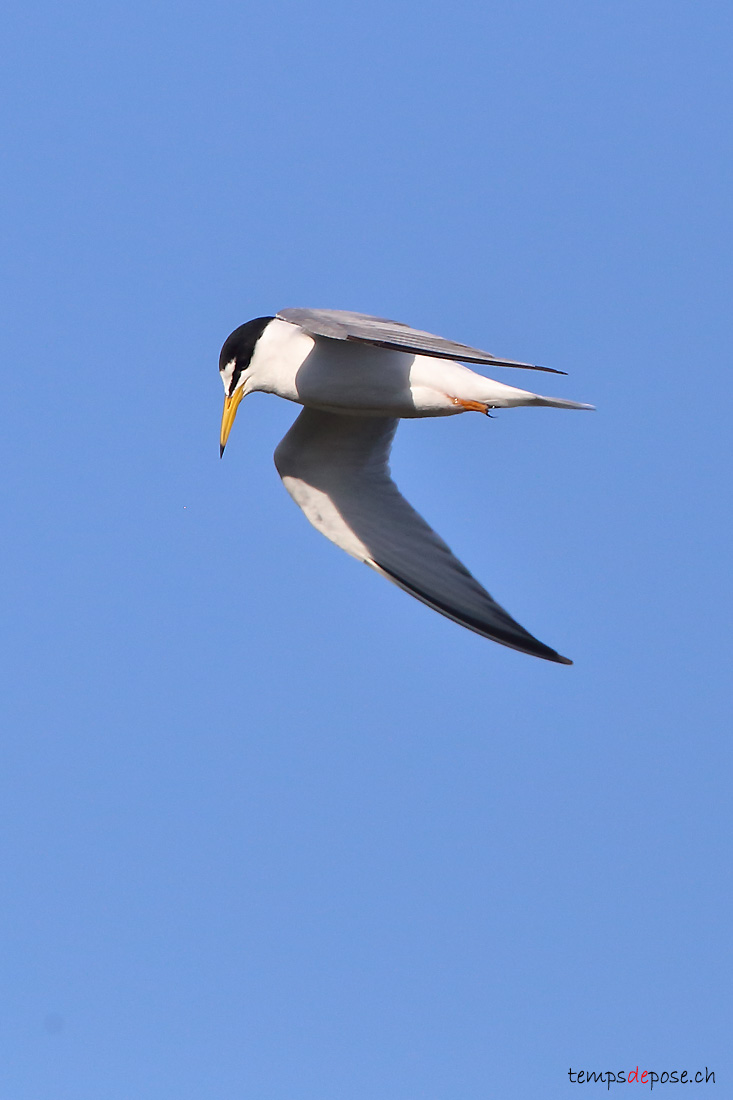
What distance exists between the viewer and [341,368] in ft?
28.8

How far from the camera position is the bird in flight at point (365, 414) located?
8.52 meters

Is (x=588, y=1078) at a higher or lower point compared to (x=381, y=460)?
lower

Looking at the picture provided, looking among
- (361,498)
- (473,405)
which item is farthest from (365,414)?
(361,498)

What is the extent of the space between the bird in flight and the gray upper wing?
17 mm

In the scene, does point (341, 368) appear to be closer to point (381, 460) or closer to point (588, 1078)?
point (381, 460)

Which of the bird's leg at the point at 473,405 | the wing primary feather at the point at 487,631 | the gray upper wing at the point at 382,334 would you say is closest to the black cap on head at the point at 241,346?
the gray upper wing at the point at 382,334

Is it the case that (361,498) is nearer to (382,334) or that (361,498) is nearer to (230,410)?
(230,410)

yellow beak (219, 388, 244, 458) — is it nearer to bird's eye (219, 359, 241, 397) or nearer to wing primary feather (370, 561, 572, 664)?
bird's eye (219, 359, 241, 397)

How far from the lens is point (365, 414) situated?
9047 millimetres

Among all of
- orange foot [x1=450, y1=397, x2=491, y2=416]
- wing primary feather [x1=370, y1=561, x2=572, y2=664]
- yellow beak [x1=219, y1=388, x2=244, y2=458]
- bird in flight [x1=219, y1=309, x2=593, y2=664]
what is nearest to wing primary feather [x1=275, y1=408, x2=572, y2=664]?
bird in flight [x1=219, y1=309, x2=593, y2=664]

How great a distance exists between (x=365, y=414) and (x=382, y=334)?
1547 mm

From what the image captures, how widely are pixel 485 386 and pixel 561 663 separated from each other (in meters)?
1.81

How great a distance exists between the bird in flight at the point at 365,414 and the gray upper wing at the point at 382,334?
17mm

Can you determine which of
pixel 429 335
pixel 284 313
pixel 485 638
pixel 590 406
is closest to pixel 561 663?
pixel 485 638
